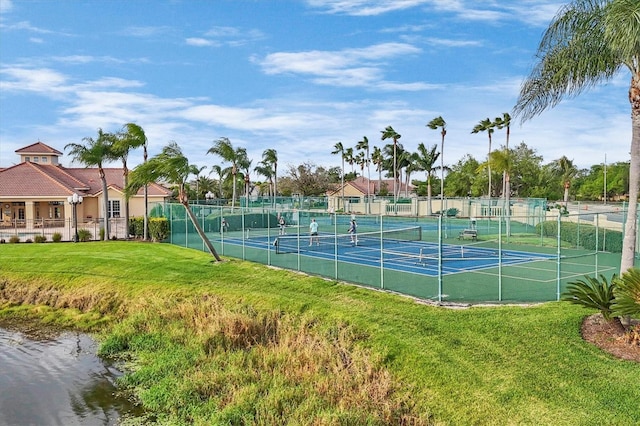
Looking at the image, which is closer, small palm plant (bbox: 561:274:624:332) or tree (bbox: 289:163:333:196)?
small palm plant (bbox: 561:274:624:332)

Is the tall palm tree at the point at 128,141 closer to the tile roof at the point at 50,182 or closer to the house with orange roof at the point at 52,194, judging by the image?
the house with orange roof at the point at 52,194

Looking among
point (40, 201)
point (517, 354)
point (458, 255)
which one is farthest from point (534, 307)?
point (40, 201)

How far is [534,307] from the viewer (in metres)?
13.7

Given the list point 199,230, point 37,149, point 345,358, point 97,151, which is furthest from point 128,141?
point 37,149

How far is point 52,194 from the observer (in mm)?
46156

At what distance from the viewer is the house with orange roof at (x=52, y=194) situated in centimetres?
4544

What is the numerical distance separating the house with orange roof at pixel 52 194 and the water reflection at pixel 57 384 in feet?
91.4

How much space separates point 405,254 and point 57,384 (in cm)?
1607

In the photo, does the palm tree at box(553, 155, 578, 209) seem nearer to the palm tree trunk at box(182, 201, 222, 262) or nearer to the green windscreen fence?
the green windscreen fence

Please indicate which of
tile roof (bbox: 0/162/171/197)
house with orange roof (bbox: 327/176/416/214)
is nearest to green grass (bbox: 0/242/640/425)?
tile roof (bbox: 0/162/171/197)

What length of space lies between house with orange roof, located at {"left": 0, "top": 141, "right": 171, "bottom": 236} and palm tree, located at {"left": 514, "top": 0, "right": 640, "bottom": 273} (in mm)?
36365

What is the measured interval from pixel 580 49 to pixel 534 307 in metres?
6.28

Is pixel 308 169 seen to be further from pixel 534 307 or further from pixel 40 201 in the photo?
pixel 534 307

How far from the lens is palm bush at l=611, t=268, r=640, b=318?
10.0 m
